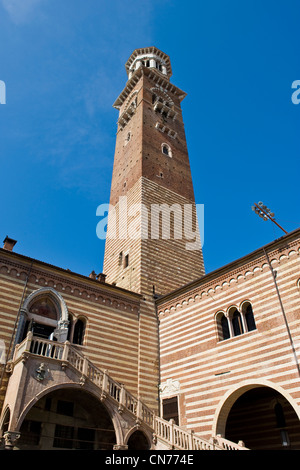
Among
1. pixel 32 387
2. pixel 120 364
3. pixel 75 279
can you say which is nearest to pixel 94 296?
pixel 75 279

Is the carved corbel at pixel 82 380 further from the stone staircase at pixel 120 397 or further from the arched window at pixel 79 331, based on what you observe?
the arched window at pixel 79 331

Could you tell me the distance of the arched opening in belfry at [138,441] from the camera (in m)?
12.5

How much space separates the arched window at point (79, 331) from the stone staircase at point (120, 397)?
2152 mm

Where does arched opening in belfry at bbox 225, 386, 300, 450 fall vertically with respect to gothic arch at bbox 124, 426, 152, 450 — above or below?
above

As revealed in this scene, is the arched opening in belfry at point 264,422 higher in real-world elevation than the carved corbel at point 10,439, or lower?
higher

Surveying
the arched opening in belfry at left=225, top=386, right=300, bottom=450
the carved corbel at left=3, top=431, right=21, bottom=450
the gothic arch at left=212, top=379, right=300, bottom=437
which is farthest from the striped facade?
the carved corbel at left=3, top=431, right=21, bottom=450

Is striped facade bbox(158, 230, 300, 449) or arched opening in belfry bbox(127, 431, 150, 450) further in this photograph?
arched opening in belfry bbox(127, 431, 150, 450)

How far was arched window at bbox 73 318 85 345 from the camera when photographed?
15.1 metres

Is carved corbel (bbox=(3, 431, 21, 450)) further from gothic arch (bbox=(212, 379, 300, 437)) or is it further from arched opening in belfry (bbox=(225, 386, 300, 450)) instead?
arched opening in belfry (bbox=(225, 386, 300, 450))

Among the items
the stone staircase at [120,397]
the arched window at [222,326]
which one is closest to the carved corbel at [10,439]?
the stone staircase at [120,397]

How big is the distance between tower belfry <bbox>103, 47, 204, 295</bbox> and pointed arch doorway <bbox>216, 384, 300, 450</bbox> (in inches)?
270

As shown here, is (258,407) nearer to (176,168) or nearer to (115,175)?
(176,168)

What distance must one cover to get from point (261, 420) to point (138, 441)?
5337 millimetres
